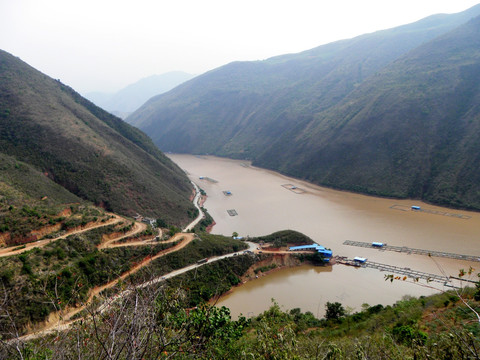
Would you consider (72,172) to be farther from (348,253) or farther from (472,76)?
(472,76)

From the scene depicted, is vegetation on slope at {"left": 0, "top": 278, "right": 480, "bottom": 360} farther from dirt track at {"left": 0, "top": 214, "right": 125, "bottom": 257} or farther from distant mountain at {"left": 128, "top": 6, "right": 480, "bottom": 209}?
distant mountain at {"left": 128, "top": 6, "right": 480, "bottom": 209}

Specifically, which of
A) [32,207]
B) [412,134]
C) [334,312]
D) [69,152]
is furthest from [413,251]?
[69,152]

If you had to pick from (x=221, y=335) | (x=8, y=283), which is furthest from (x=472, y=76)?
(x=8, y=283)

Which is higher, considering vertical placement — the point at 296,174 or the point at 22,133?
the point at 22,133

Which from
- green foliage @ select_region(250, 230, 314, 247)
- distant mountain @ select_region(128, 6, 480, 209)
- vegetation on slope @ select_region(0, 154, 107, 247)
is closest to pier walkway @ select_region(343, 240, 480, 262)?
green foliage @ select_region(250, 230, 314, 247)

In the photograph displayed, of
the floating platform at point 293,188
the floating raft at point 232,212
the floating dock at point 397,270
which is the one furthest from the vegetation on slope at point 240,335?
the floating platform at point 293,188
